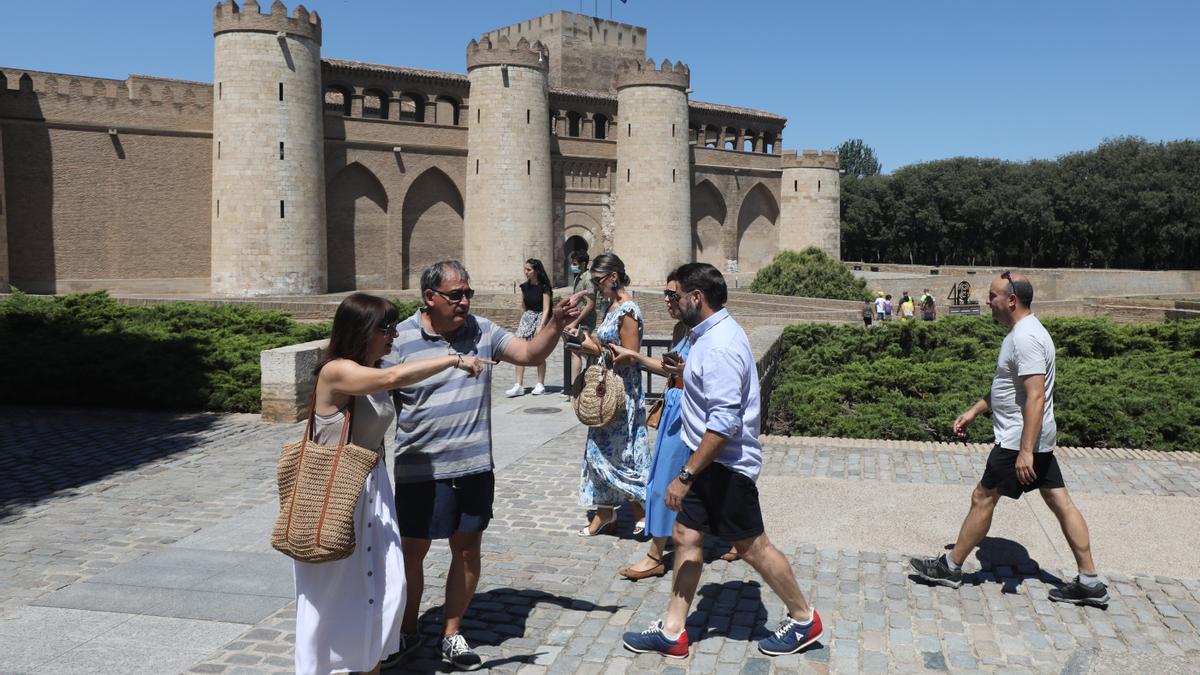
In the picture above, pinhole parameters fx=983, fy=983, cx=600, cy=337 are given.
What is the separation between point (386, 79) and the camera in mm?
35188

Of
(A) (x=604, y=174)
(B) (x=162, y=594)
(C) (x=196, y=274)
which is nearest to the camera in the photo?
(B) (x=162, y=594)

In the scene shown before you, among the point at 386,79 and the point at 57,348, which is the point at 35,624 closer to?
the point at 57,348

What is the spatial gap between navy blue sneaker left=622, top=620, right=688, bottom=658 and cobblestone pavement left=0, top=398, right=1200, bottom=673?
0.17ft

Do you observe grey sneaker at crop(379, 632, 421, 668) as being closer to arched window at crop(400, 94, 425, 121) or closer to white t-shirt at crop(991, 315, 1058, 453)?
white t-shirt at crop(991, 315, 1058, 453)

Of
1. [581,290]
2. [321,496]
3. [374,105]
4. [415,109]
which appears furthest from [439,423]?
[374,105]

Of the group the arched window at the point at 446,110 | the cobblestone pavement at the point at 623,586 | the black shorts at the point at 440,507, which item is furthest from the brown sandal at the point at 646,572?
the arched window at the point at 446,110

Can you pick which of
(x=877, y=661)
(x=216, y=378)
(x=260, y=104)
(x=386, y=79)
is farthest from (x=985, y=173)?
(x=877, y=661)

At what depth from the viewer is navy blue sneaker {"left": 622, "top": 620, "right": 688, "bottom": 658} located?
4617 millimetres

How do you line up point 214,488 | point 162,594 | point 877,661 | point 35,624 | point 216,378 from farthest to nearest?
point 216,378 → point 214,488 → point 162,594 → point 35,624 → point 877,661

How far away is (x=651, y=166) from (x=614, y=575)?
3315 centimetres

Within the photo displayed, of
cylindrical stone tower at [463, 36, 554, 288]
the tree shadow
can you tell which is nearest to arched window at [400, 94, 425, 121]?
cylindrical stone tower at [463, 36, 554, 288]

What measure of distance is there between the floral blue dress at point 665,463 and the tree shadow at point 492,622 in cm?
53

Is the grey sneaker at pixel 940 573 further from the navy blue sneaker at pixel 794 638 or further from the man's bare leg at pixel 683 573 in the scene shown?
the man's bare leg at pixel 683 573

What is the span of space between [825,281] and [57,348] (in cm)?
2536
